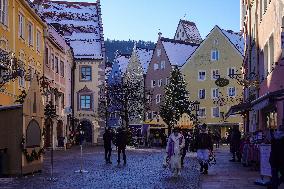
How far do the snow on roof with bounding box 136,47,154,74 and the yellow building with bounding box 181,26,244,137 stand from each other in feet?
41.3

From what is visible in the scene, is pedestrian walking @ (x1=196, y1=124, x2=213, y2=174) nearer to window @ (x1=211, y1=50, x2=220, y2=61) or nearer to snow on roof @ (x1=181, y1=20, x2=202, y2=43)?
window @ (x1=211, y1=50, x2=220, y2=61)

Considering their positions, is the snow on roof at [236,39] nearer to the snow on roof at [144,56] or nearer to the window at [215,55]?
the window at [215,55]

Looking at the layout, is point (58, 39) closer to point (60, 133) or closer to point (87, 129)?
point (60, 133)

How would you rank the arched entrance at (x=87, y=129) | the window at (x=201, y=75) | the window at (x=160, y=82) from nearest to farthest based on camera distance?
the arched entrance at (x=87, y=129)
the window at (x=201, y=75)
the window at (x=160, y=82)

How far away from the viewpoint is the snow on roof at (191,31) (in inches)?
4140

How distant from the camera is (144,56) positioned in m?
95.0

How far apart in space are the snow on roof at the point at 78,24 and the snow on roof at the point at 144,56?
22.6 metres

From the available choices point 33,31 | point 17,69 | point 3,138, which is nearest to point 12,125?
point 3,138

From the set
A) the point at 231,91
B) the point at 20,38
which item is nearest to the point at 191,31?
the point at 231,91

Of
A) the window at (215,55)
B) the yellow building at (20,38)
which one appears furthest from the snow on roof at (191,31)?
the yellow building at (20,38)

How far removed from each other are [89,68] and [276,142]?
5229 cm

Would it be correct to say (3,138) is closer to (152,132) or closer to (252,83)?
(252,83)

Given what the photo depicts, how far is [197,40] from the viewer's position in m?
107

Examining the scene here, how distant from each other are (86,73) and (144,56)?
3158 cm
